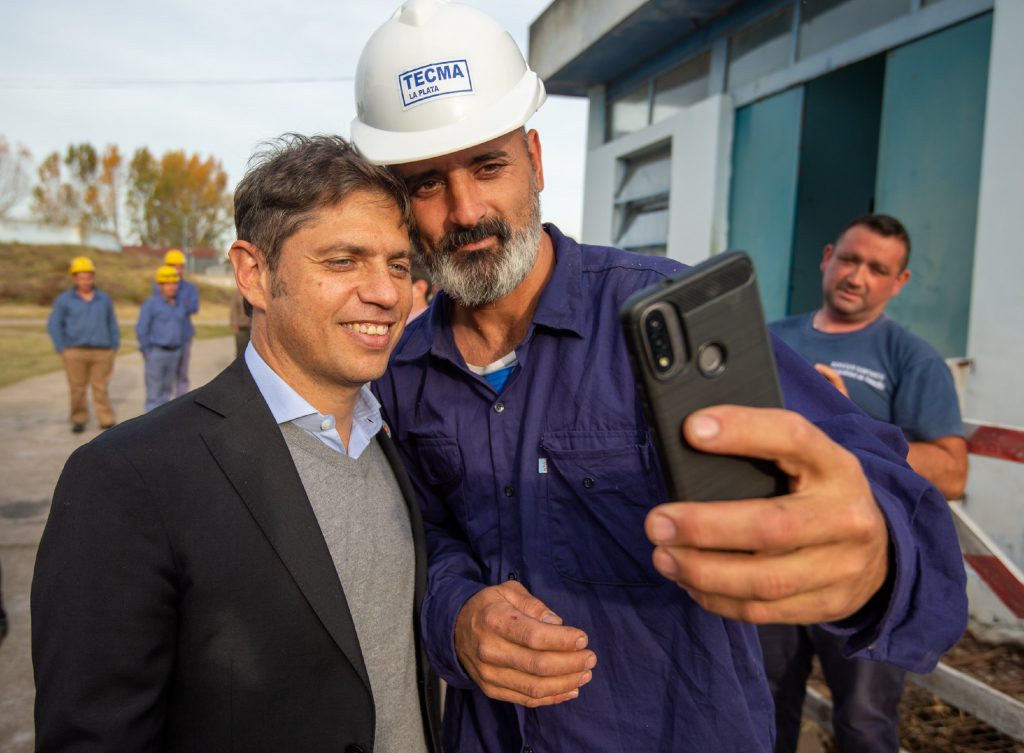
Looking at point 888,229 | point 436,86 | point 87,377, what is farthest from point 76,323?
point 888,229

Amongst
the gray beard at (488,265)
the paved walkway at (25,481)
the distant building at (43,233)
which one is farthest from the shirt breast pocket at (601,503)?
the distant building at (43,233)

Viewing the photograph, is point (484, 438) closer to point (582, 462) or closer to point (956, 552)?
point (582, 462)

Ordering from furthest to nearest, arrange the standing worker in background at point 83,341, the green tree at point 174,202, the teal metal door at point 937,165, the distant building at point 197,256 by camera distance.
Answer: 1. the green tree at point 174,202
2. the distant building at point 197,256
3. the standing worker in background at point 83,341
4. the teal metal door at point 937,165

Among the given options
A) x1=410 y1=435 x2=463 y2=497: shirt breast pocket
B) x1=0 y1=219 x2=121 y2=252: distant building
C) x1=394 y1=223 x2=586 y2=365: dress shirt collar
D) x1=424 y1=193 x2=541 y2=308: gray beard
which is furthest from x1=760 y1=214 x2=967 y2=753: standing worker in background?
x1=0 y1=219 x2=121 y2=252: distant building

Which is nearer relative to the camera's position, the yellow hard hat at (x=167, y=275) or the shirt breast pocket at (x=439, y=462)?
the shirt breast pocket at (x=439, y=462)

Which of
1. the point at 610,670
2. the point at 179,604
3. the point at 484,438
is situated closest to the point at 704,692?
the point at 610,670

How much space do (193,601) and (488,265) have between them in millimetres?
1023

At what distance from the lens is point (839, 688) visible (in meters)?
2.57

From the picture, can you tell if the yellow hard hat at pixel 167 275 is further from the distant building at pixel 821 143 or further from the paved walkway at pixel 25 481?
the distant building at pixel 821 143

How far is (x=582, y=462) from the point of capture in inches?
58.7

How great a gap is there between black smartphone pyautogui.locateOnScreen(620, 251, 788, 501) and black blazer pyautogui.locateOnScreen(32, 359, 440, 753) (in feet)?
3.08

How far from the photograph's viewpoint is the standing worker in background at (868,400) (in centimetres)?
248

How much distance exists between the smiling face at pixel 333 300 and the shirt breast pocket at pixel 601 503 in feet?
1.79

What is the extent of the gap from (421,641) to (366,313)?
87cm
